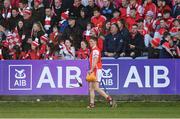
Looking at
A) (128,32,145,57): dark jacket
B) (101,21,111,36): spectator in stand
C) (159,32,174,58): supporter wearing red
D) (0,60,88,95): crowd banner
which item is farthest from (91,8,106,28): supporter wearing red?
(159,32,174,58): supporter wearing red

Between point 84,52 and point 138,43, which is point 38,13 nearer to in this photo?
point 84,52

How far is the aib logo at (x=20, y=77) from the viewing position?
20.9 metres

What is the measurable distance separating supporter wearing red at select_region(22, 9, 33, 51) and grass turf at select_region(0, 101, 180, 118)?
2491mm

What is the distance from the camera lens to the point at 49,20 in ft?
76.8

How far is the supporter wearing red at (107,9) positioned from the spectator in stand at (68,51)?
7.68 feet

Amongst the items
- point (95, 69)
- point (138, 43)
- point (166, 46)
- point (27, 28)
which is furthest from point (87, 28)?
point (95, 69)

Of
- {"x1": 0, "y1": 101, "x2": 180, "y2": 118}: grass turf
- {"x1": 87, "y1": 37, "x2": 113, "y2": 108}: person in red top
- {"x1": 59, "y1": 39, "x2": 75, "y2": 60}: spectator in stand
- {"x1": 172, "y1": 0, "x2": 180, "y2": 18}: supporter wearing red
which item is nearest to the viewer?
{"x1": 0, "y1": 101, "x2": 180, "y2": 118}: grass turf

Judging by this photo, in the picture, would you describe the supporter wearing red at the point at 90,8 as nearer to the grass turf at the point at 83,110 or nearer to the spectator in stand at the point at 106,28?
the spectator in stand at the point at 106,28

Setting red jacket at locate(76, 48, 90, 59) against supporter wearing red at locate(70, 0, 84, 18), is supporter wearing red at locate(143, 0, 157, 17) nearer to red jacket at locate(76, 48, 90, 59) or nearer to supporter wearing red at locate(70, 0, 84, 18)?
supporter wearing red at locate(70, 0, 84, 18)

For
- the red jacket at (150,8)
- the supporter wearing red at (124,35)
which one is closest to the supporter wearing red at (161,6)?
the red jacket at (150,8)

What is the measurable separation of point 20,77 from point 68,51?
1819mm

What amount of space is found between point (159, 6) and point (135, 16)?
1.06 metres

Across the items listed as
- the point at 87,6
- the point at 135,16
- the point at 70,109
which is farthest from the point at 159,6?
the point at 70,109

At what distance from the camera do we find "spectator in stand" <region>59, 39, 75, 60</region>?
21.4 meters
